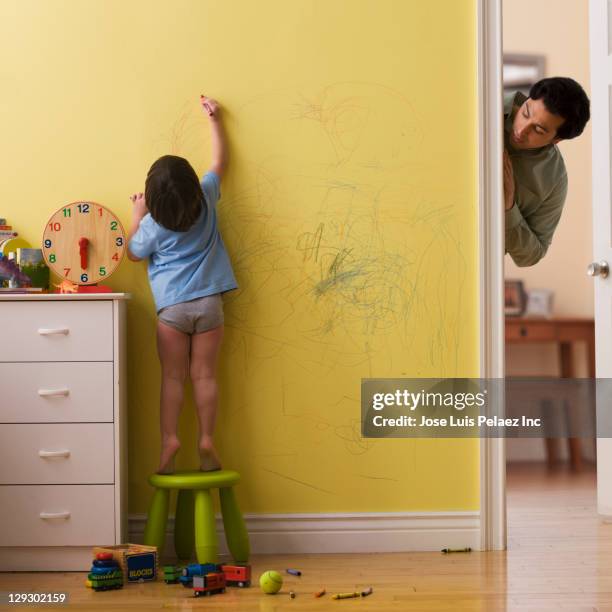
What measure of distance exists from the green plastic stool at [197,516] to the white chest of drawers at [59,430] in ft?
0.33

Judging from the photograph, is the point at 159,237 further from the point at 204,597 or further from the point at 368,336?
the point at 204,597

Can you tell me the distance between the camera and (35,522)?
2463 mm

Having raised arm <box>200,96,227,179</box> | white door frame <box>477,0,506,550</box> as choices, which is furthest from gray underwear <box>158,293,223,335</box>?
white door frame <box>477,0,506,550</box>

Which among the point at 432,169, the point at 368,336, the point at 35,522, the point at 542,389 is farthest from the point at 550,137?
the point at 542,389

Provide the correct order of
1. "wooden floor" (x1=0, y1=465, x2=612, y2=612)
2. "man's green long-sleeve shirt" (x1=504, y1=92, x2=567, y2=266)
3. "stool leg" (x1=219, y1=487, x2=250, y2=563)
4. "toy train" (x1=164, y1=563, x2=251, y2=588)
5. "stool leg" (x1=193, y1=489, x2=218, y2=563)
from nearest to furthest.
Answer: "wooden floor" (x1=0, y1=465, x2=612, y2=612), "toy train" (x1=164, y1=563, x2=251, y2=588), "stool leg" (x1=193, y1=489, x2=218, y2=563), "stool leg" (x1=219, y1=487, x2=250, y2=563), "man's green long-sleeve shirt" (x1=504, y1=92, x2=567, y2=266)

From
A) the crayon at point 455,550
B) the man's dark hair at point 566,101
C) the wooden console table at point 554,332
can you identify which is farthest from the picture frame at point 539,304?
the crayon at point 455,550

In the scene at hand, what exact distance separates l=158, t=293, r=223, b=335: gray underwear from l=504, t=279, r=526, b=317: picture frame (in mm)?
2369

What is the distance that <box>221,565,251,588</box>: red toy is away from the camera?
229 centimetres

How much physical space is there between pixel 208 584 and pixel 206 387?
0.61 meters

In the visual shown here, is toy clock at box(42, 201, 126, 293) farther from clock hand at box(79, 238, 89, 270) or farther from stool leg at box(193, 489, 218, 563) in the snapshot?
stool leg at box(193, 489, 218, 563)

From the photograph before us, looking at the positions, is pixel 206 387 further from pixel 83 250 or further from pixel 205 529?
pixel 83 250

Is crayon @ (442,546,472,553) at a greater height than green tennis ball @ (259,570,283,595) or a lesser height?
lesser

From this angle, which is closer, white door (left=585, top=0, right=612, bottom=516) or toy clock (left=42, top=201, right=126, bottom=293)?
toy clock (left=42, top=201, right=126, bottom=293)

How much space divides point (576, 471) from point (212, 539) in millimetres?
2491
